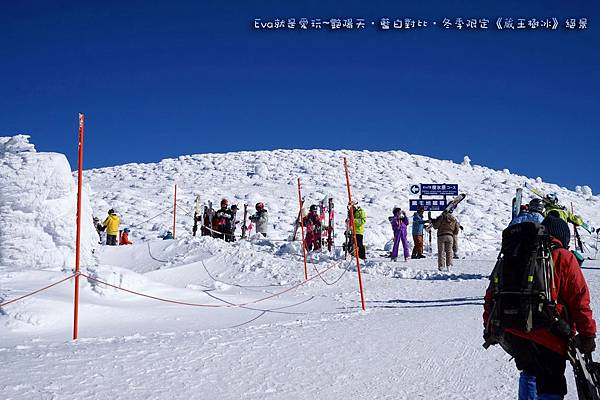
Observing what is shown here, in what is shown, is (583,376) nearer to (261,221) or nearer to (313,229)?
(313,229)

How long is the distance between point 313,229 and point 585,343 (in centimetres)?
1248

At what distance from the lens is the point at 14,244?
955 centimetres

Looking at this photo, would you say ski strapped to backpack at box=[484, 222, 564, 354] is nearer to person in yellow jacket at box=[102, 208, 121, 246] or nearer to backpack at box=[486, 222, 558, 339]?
backpack at box=[486, 222, 558, 339]

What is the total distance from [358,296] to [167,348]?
5533mm

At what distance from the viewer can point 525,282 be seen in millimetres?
2990

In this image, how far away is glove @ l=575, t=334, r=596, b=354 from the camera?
2973 millimetres

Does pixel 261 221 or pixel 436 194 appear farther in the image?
pixel 261 221

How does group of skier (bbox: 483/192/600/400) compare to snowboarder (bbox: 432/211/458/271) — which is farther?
snowboarder (bbox: 432/211/458/271)

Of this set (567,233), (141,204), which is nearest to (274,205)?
(141,204)

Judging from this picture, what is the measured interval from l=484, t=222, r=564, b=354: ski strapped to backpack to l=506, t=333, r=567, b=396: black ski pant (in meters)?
0.14

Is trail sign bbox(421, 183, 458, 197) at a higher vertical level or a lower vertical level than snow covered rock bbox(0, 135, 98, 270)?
higher

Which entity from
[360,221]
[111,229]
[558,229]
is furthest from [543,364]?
[111,229]

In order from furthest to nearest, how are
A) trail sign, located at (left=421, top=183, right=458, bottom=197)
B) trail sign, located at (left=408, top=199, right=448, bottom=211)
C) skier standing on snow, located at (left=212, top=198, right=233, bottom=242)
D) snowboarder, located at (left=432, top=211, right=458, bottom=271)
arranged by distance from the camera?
skier standing on snow, located at (left=212, top=198, right=233, bottom=242)
trail sign, located at (left=408, top=199, right=448, bottom=211)
trail sign, located at (left=421, top=183, right=458, bottom=197)
snowboarder, located at (left=432, top=211, right=458, bottom=271)

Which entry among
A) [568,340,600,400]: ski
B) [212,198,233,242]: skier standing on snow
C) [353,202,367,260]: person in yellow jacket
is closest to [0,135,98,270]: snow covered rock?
[353,202,367,260]: person in yellow jacket
